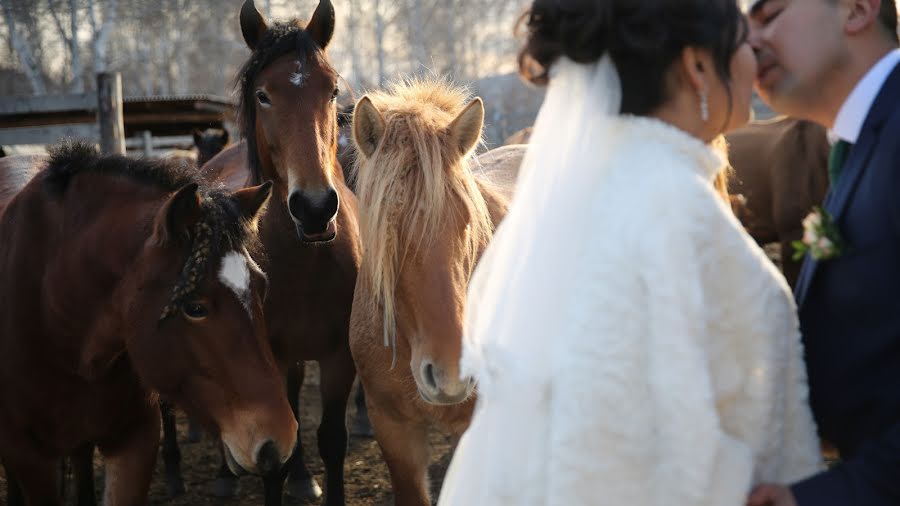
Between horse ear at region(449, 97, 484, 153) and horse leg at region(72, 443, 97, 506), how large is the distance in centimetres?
217

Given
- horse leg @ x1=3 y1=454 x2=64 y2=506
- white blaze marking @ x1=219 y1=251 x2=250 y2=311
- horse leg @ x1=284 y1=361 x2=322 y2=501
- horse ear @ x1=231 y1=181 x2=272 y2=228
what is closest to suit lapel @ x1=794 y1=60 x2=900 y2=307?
white blaze marking @ x1=219 y1=251 x2=250 y2=311

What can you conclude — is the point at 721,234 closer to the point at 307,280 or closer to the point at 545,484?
the point at 545,484

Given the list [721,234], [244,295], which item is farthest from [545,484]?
[244,295]

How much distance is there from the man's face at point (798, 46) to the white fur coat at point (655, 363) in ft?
0.95

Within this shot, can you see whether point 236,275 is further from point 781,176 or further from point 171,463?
point 781,176

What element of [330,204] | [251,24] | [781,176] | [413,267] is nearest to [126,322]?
[413,267]

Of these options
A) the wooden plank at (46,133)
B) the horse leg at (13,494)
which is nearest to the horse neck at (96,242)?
the horse leg at (13,494)

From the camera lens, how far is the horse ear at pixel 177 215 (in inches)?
105

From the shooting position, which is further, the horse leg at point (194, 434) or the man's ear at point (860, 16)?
the horse leg at point (194, 434)

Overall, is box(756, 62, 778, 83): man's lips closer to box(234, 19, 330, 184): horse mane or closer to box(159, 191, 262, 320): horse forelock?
box(159, 191, 262, 320): horse forelock

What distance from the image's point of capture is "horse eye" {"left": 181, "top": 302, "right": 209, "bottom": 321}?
2.69m

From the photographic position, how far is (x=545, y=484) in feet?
4.55

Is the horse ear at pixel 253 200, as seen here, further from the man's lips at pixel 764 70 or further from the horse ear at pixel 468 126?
the man's lips at pixel 764 70

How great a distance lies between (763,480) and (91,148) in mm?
2871
